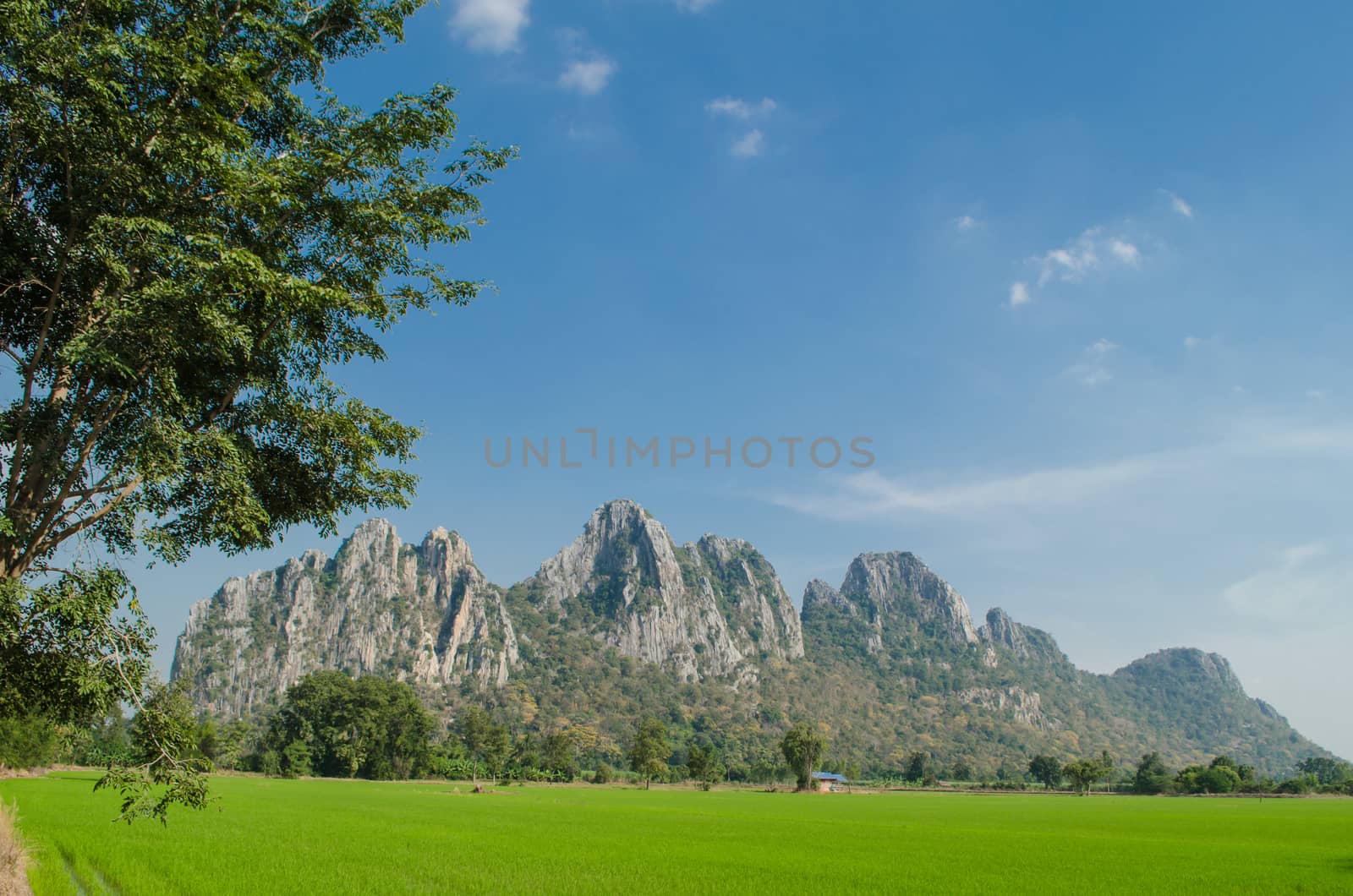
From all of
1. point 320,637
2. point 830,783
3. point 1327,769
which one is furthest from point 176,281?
point 320,637

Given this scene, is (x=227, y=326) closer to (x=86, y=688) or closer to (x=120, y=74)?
(x=120, y=74)

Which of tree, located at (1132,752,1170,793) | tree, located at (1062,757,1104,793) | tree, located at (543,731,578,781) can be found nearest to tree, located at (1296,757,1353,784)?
tree, located at (1132,752,1170,793)

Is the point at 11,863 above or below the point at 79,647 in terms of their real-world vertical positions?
below

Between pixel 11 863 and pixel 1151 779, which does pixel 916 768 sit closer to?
pixel 1151 779

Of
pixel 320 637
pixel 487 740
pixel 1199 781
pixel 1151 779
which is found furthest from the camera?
pixel 320 637

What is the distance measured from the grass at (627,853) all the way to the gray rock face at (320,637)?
493 feet

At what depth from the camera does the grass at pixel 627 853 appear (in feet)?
52.4

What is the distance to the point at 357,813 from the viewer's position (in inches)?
1359

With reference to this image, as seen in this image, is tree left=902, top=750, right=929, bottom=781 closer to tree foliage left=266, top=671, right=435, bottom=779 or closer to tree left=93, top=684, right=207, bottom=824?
tree foliage left=266, top=671, right=435, bottom=779

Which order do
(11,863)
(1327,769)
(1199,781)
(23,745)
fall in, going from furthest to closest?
(1327,769), (1199,781), (23,745), (11,863)

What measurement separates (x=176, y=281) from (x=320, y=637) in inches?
7973

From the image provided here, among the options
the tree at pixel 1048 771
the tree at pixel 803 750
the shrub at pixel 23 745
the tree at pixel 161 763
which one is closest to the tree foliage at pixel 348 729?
the shrub at pixel 23 745

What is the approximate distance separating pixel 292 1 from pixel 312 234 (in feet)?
11.9

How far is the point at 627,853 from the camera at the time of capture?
872 inches
